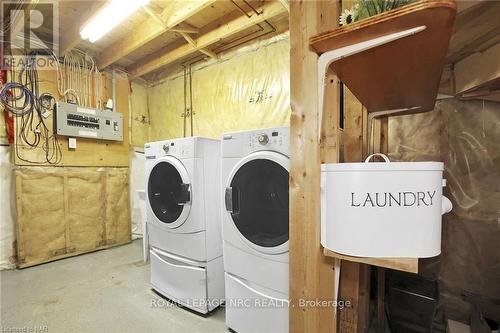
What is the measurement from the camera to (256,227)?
145 centimetres

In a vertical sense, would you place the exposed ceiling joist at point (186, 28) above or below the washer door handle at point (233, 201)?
above

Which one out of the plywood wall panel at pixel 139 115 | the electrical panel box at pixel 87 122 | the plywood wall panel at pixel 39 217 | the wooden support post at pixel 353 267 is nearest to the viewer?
the wooden support post at pixel 353 267

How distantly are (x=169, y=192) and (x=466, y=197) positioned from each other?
2148 mm

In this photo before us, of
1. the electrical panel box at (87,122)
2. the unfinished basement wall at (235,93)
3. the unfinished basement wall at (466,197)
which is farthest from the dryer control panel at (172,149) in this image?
the unfinished basement wall at (466,197)

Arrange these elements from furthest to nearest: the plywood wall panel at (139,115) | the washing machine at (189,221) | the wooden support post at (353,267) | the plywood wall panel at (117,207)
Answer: the plywood wall panel at (139,115)
the plywood wall panel at (117,207)
the washing machine at (189,221)
the wooden support post at (353,267)

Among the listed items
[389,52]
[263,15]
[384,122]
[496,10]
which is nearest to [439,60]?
[389,52]

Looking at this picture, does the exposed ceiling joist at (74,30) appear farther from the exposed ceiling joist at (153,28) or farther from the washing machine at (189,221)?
the washing machine at (189,221)

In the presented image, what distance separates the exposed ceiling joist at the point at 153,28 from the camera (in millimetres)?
2003

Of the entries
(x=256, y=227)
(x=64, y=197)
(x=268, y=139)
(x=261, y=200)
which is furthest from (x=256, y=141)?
(x=64, y=197)

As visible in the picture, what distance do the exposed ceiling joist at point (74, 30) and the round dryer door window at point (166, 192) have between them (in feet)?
4.67

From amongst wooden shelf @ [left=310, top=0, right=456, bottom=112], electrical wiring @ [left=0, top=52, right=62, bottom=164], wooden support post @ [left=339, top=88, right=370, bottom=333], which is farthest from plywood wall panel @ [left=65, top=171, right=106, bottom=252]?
wooden shelf @ [left=310, top=0, right=456, bottom=112]

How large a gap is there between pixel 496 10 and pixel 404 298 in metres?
1.40

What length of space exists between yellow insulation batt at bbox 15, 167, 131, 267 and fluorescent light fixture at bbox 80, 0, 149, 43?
1.59 m

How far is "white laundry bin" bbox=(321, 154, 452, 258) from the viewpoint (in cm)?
63
